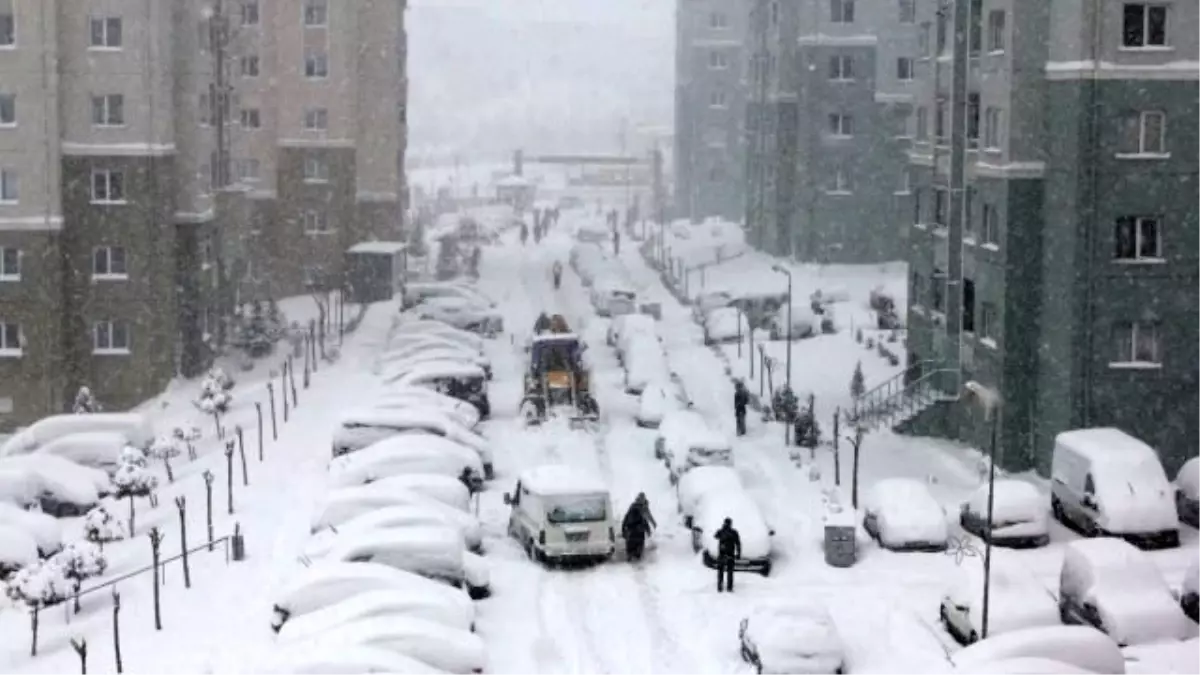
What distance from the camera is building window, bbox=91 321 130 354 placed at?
52.8 m

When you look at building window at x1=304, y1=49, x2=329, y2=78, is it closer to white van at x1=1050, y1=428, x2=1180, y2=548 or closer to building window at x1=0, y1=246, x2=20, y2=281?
building window at x1=0, y1=246, x2=20, y2=281

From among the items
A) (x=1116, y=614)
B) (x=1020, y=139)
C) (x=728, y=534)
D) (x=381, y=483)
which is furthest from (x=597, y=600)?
(x=1020, y=139)

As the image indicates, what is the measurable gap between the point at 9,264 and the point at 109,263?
294 cm

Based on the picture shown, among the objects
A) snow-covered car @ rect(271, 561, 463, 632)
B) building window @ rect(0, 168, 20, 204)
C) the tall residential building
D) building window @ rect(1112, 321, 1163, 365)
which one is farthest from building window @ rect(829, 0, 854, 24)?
snow-covered car @ rect(271, 561, 463, 632)

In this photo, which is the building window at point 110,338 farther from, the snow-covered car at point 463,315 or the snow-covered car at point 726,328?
the snow-covered car at point 726,328

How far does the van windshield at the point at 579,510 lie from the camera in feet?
103

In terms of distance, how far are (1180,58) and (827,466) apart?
1221 centimetres

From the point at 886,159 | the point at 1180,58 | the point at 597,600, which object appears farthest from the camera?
the point at 886,159

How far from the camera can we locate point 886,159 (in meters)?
77.2

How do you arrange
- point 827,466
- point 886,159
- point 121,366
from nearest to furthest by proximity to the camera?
1. point 827,466
2. point 121,366
3. point 886,159

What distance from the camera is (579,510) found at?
104ft

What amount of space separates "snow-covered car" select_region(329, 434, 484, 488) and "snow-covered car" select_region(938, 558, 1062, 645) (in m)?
12.0

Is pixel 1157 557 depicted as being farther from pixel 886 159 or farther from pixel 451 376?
pixel 886 159

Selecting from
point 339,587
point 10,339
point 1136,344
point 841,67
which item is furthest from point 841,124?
point 339,587
